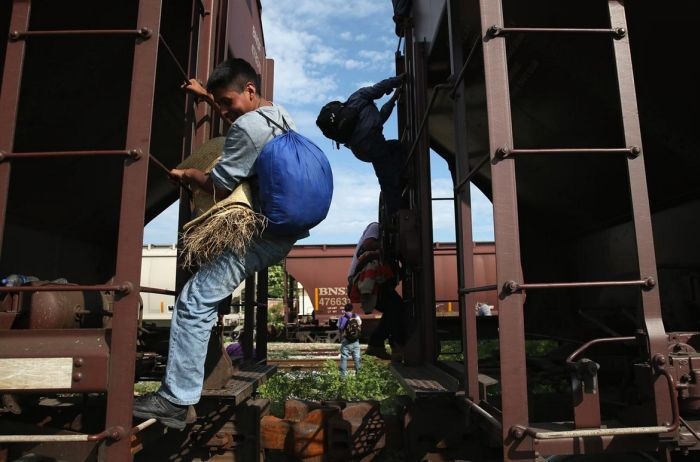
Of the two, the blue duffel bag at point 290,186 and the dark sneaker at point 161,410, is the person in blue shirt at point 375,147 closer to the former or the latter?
the blue duffel bag at point 290,186

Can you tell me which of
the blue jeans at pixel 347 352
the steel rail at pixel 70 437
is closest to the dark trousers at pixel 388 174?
the steel rail at pixel 70 437

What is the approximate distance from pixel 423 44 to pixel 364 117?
0.79m

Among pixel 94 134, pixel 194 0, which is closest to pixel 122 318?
pixel 194 0

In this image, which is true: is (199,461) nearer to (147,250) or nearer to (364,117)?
(364,117)

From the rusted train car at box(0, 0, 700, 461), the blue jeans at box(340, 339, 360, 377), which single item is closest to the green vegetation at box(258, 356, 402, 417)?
the blue jeans at box(340, 339, 360, 377)

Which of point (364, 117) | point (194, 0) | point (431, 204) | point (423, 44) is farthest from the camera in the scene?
point (364, 117)

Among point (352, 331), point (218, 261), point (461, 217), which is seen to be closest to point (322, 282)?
point (352, 331)

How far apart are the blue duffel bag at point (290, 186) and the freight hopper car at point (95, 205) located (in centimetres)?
56

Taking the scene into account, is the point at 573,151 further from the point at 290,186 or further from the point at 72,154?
the point at 72,154

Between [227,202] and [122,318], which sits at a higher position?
[227,202]

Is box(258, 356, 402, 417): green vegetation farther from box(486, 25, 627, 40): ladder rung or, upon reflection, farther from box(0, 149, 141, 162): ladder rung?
box(486, 25, 627, 40): ladder rung

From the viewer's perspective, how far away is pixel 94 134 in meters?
4.58

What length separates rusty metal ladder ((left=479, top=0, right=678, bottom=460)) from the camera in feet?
6.82

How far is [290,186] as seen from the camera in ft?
8.45
